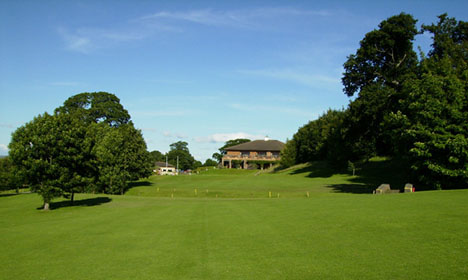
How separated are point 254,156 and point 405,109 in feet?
264

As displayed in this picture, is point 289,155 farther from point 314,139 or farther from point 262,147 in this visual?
point 262,147

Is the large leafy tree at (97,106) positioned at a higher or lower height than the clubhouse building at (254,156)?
higher

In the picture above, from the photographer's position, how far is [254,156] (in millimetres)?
115562

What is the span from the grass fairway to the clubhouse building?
93116 mm

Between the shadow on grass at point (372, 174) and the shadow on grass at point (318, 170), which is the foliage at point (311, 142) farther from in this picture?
the shadow on grass at point (372, 174)

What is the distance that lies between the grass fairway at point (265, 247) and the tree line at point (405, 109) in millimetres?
12010

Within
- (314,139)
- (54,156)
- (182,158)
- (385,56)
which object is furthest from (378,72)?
(182,158)

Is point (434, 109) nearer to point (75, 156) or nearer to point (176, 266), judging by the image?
point (176, 266)

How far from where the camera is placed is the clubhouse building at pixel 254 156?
114 meters

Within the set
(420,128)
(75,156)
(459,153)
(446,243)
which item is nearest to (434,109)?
(420,128)

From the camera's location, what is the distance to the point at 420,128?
3116 centimetres

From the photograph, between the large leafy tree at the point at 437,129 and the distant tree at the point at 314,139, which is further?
the distant tree at the point at 314,139

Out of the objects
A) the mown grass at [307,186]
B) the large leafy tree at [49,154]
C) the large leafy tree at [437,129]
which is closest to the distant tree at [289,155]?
the mown grass at [307,186]

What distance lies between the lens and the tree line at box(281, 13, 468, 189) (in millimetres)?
30406
